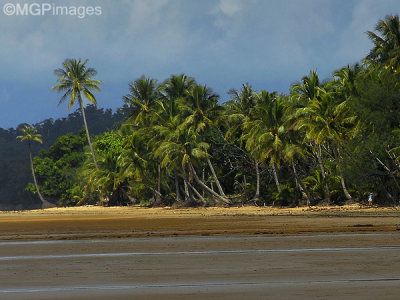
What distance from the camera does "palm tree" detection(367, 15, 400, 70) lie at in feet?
119

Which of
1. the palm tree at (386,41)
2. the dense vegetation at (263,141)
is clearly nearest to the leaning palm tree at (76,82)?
the dense vegetation at (263,141)

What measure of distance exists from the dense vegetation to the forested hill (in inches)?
481

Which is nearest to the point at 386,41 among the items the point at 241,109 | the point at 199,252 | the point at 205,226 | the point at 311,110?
the point at 311,110

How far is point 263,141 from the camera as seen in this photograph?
42.3 m

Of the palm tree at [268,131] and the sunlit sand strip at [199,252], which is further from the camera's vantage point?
the palm tree at [268,131]

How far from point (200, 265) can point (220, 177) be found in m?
45.4

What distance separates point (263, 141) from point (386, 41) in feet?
33.0

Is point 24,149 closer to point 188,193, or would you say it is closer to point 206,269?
point 188,193

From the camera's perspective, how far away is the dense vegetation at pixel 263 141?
3688cm

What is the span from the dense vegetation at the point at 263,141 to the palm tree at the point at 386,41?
0.06 m

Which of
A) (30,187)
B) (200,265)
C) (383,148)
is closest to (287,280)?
(200,265)

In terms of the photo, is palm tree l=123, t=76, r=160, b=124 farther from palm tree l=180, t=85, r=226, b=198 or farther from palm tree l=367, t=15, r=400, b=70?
palm tree l=367, t=15, r=400, b=70

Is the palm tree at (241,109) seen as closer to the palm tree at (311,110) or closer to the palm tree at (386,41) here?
the palm tree at (311,110)

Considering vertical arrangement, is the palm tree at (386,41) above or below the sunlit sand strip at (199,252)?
above
